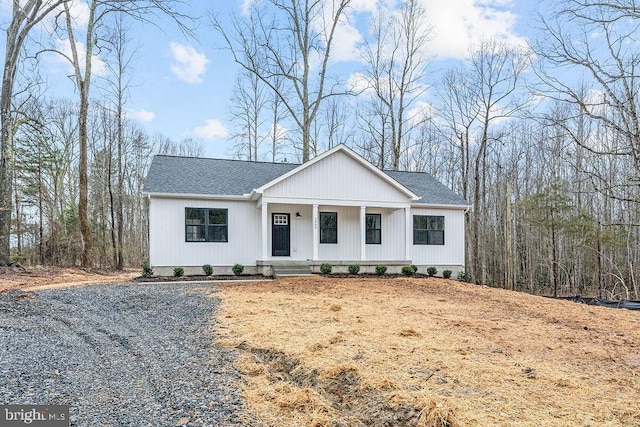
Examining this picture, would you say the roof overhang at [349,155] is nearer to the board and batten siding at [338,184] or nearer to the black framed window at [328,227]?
the board and batten siding at [338,184]

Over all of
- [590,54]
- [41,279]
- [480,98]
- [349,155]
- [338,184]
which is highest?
[480,98]

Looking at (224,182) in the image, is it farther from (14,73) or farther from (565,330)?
(565,330)

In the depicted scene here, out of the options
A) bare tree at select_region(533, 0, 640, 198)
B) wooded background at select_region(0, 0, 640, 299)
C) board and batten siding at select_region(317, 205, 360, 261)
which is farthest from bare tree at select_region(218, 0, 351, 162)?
bare tree at select_region(533, 0, 640, 198)

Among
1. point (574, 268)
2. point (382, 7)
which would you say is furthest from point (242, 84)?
point (574, 268)

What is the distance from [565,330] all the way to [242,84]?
25.7 metres

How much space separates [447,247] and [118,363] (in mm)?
14081

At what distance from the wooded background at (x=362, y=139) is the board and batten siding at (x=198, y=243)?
502 centimetres

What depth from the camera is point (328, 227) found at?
Answer: 49.8 ft

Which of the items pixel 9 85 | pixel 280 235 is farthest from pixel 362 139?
pixel 9 85

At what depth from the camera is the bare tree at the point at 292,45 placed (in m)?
19.6

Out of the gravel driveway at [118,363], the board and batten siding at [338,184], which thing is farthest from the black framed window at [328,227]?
the gravel driveway at [118,363]

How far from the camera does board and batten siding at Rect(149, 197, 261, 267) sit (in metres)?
13.2

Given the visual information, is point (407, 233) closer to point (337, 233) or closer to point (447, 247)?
point (447, 247)

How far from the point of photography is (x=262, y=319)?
6.53 meters
